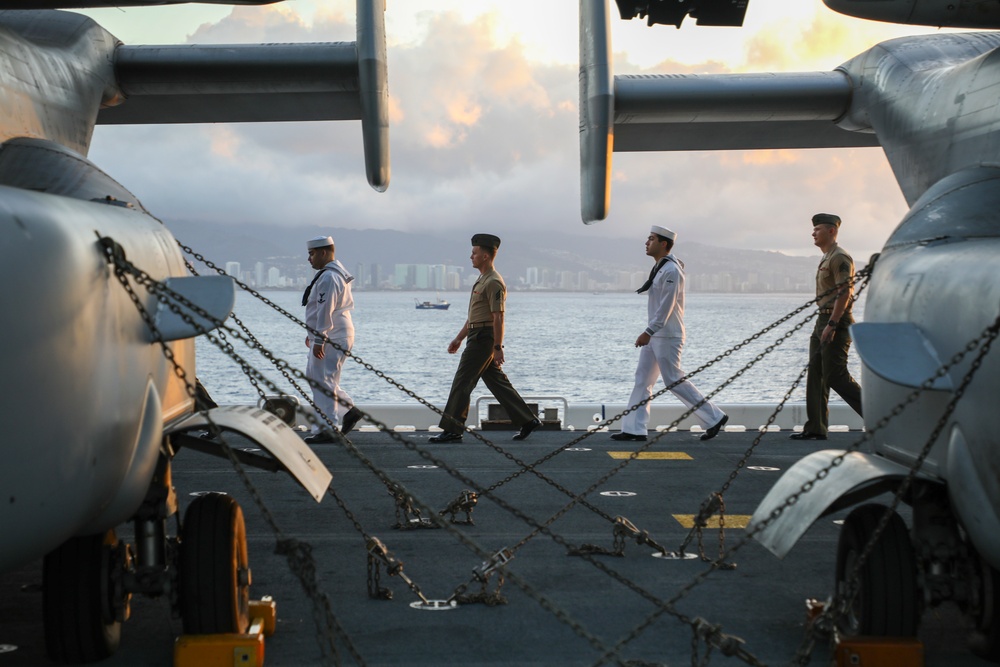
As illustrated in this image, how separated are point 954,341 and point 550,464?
17.1 ft

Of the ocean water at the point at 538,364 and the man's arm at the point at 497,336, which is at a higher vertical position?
the man's arm at the point at 497,336

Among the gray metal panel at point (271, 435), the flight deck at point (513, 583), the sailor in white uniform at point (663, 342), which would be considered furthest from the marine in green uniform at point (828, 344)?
the gray metal panel at point (271, 435)

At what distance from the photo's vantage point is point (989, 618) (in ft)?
11.9

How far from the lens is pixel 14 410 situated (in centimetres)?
268

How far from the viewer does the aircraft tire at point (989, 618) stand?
11.8 ft

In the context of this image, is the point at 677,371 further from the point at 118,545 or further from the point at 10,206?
the point at 10,206

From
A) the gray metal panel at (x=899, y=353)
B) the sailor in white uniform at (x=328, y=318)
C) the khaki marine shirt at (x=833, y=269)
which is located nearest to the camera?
the gray metal panel at (x=899, y=353)

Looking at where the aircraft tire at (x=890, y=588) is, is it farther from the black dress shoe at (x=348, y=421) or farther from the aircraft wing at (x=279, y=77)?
the black dress shoe at (x=348, y=421)

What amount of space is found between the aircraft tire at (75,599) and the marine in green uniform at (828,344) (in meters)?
6.95

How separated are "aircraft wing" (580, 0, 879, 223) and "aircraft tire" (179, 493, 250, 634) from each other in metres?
3.76

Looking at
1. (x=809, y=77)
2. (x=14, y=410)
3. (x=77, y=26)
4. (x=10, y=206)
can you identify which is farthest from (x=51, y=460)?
(x=809, y=77)

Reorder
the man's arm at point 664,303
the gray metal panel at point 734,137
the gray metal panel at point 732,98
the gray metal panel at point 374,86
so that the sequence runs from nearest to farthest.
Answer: the gray metal panel at point 374,86
the gray metal panel at point 732,98
the gray metal panel at point 734,137
the man's arm at point 664,303

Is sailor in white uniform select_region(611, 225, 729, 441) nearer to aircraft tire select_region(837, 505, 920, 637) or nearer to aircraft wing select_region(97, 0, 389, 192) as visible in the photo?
aircraft wing select_region(97, 0, 389, 192)

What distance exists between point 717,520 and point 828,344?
143 inches
